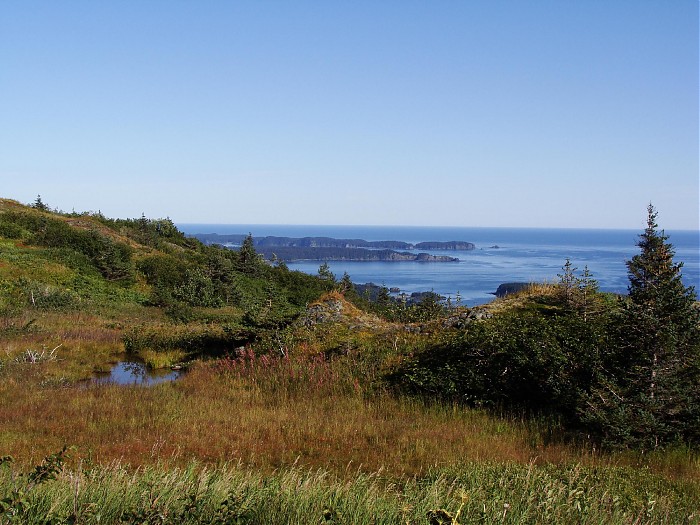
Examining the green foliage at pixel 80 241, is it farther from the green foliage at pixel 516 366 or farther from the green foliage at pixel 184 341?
the green foliage at pixel 516 366

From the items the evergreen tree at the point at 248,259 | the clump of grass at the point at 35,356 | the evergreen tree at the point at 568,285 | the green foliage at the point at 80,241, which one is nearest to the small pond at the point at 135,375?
the clump of grass at the point at 35,356

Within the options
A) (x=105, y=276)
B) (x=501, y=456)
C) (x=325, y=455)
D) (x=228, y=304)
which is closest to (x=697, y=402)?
(x=501, y=456)

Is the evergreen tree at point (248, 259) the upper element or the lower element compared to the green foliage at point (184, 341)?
upper

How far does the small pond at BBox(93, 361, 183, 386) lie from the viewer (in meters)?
12.0

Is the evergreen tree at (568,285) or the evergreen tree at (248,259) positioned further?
the evergreen tree at (248,259)

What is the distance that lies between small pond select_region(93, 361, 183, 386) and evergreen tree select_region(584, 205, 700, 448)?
905 centimetres

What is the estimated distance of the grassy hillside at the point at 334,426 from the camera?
3.58m

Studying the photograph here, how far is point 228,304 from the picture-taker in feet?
96.3

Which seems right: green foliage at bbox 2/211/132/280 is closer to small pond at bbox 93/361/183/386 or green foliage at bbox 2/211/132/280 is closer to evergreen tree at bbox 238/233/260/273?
evergreen tree at bbox 238/233/260/273

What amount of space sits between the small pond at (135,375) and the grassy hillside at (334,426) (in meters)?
0.51

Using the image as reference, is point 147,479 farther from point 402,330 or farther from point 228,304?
point 228,304

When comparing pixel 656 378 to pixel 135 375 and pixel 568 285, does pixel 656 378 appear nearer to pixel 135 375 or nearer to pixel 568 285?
pixel 568 285

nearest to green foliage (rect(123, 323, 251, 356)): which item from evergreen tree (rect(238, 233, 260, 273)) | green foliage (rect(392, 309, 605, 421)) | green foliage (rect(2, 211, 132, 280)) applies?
green foliage (rect(392, 309, 605, 421))

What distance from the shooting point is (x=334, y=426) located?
7.46 metres
